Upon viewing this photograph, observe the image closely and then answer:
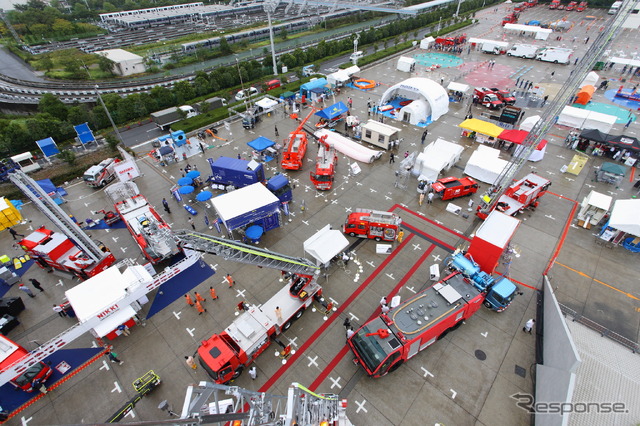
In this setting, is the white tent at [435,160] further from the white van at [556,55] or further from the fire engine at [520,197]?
the white van at [556,55]

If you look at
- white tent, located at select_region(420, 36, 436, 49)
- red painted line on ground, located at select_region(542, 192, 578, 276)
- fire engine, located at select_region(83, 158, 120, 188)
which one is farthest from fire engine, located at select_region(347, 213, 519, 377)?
A: white tent, located at select_region(420, 36, 436, 49)

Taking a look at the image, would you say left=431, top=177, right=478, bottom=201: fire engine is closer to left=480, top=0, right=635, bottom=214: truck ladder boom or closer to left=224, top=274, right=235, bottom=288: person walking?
left=480, top=0, right=635, bottom=214: truck ladder boom

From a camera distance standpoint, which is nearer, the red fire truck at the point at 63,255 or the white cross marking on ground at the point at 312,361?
the white cross marking on ground at the point at 312,361

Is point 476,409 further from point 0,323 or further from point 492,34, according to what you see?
point 492,34

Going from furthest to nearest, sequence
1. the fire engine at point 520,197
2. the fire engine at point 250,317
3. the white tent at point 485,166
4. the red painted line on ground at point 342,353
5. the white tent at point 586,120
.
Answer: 1. the white tent at point 586,120
2. the white tent at point 485,166
3. the fire engine at point 520,197
4. the red painted line on ground at point 342,353
5. the fire engine at point 250,317

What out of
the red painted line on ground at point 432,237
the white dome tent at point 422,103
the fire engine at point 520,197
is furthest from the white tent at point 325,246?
the white dome tent at point 422,103

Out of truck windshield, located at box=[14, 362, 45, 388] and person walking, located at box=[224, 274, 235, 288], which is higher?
truck windshield, located at box=[14, 362, 45, 388]
